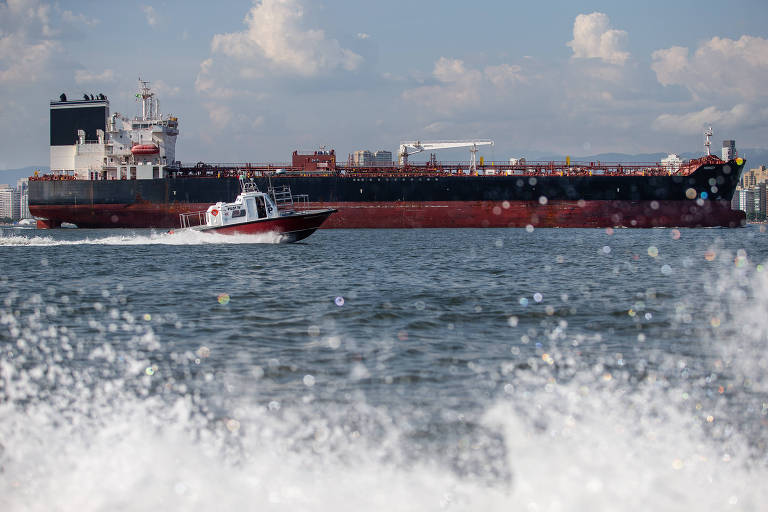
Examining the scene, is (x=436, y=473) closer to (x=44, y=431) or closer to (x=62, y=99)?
(x=44, y=431)

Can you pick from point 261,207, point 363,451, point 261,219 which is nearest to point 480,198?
point 261,207

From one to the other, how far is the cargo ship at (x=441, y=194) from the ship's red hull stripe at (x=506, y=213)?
84mm

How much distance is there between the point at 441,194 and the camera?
56562 millimetres

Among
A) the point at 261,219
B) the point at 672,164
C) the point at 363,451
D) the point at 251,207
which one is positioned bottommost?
the point at 363,451

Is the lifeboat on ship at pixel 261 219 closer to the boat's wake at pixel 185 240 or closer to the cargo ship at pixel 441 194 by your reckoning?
the boat's wake at pixel 185 240

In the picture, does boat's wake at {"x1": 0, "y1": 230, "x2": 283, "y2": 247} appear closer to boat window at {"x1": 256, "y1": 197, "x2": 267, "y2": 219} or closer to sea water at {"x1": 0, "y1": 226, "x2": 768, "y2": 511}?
boat window at {"x1": 256, "y1": 197, "x2": 267, "y2": 219}

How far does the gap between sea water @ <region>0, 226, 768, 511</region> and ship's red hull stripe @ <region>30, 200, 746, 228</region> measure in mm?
39409

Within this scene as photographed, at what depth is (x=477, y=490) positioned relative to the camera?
221 inches

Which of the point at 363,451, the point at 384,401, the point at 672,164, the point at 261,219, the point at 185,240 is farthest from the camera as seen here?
the point at 672,164

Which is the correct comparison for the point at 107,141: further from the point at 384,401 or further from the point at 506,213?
the point at 384,401

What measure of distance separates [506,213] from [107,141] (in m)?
38.2

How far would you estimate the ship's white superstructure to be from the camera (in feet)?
203

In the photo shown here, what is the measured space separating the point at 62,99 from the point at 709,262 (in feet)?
210

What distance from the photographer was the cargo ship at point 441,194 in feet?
182
